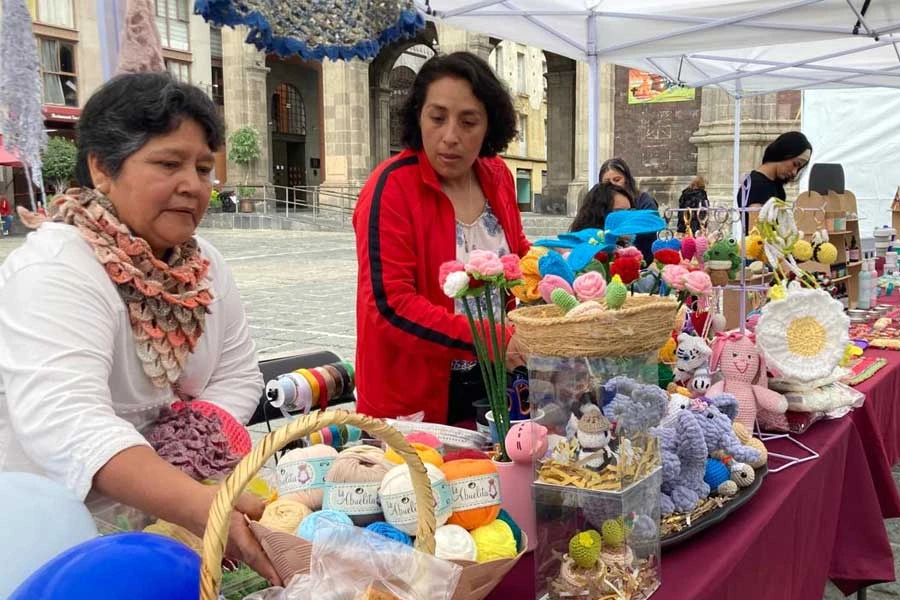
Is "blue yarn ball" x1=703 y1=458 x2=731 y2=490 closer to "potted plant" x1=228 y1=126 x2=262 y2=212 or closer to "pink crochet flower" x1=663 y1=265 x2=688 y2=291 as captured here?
"pink crochet flower" x1=663 y1=265 x2=688 y2=291

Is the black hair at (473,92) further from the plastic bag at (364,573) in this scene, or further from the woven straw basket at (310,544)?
the plastic bag at (364,573)

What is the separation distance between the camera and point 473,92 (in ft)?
6.67

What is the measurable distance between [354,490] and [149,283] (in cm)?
58

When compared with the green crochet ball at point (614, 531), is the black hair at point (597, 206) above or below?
above

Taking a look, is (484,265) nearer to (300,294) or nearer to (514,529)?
(514,529)

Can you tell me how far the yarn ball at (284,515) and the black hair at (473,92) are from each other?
1.29 metres

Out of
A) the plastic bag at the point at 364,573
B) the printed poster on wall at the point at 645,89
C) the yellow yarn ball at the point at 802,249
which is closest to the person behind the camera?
the plastic bag at the point at 364,573

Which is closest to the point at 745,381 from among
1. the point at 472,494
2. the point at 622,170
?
the point at 472,494

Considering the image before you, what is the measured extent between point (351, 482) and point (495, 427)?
557mm

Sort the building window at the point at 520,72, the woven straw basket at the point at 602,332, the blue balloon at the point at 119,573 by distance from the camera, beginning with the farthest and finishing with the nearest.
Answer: the building window at the point at 520,72
the woven straw basket at the point at 602,332
the blue balloon at the point at 119,573

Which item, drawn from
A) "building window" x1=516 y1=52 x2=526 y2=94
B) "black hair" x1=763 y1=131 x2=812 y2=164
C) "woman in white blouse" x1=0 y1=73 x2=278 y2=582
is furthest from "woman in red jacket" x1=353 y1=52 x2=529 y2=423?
"building window" x1=516 y1=52 x2=526 y2=94

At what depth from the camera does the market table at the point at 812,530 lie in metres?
1.32

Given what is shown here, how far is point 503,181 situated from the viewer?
2.30 metres

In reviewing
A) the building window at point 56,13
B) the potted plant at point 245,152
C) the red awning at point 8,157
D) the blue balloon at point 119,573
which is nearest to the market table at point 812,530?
the blue balloon at point 119,573
